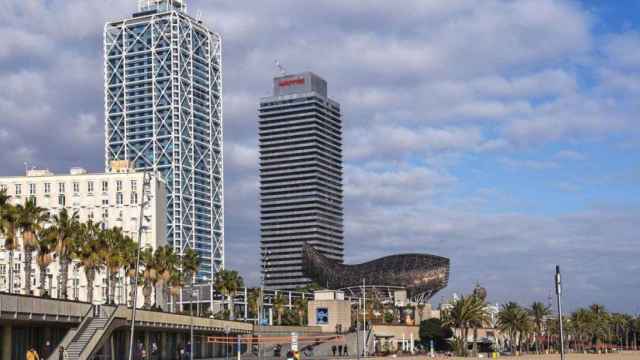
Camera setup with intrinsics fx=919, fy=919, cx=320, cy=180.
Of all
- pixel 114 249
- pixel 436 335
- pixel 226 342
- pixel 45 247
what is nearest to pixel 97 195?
pixel 436 335

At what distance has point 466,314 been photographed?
132m

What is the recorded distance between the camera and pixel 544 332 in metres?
199

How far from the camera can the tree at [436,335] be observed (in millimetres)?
148625

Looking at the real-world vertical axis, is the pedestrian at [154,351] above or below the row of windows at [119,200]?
below

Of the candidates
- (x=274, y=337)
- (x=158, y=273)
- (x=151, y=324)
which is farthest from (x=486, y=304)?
(x=151, y=324)

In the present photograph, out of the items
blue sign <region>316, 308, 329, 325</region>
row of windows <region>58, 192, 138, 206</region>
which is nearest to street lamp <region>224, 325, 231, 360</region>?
blue sign <region>316, 308, 329, 325</region>

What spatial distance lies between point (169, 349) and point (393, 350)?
1935 inches

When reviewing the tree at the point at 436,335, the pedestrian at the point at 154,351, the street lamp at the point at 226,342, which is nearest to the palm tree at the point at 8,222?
the pedestrian at the point at 154,351

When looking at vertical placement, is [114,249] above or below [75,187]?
below

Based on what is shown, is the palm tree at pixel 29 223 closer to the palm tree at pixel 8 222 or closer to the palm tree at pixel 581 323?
the palm tree at pixel 8 222

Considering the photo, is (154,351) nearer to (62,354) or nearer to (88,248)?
(88,248)

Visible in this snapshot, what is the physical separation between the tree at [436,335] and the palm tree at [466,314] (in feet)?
41.7

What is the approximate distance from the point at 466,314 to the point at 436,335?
723 inches

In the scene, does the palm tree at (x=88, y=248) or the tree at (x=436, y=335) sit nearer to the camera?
the palm tree at (x=88, y=248)
